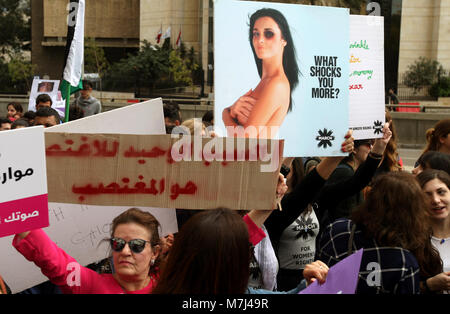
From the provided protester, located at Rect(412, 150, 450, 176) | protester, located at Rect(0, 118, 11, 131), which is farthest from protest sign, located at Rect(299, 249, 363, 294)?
protester, located at Rect(0, 118, 11, 131)

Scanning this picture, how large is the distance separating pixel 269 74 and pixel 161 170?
1.37m

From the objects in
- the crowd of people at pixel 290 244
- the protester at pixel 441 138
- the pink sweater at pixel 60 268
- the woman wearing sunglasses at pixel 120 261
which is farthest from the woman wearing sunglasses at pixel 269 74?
the protester at pixel 441 138

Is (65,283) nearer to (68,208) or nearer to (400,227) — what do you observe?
(68,208)

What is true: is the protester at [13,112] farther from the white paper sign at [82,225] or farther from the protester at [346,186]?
the white paper sign at [82,225]

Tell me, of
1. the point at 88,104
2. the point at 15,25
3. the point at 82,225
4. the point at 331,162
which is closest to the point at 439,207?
the point at 331,162

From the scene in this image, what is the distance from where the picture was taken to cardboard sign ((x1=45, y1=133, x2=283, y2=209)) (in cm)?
248

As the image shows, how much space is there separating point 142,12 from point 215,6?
3620cm

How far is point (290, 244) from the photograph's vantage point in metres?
3.77

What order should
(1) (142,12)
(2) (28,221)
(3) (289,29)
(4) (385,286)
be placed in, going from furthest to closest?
(1) (142,12) < (3) (289,29) < (4) (385,286) < (2) (28,221)

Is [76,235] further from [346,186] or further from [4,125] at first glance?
[4,125]

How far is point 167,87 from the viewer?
3172cm

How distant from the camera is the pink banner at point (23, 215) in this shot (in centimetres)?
212

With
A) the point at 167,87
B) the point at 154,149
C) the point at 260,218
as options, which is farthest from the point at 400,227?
the point at 167,87

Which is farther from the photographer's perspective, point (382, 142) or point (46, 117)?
point (46, 117)
